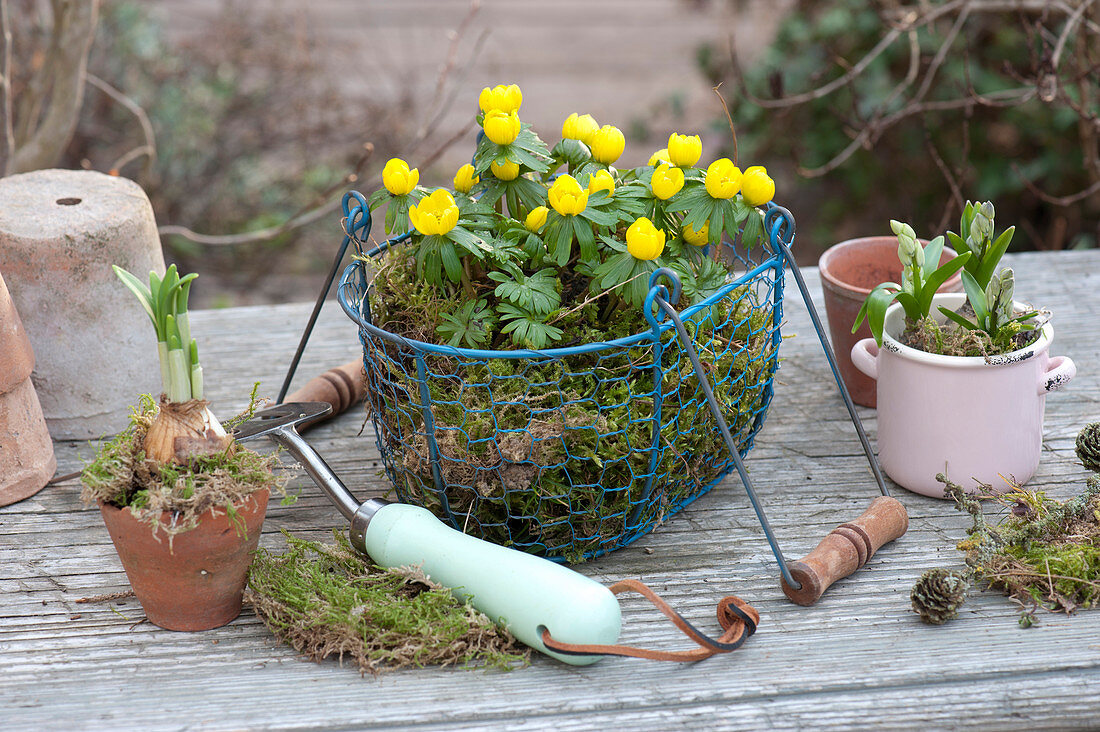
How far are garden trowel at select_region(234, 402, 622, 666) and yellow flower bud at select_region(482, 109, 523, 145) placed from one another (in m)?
0.45

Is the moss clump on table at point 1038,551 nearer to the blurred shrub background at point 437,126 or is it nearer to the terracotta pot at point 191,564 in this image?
the terracotta pot at point 191,564

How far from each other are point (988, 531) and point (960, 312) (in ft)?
1.12

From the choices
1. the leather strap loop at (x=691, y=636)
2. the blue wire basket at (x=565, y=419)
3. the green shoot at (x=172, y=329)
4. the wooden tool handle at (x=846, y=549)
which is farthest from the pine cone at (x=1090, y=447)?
the green shoot at (x=172, y=329)

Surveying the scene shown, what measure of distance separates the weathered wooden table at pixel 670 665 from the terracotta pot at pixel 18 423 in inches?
1.2

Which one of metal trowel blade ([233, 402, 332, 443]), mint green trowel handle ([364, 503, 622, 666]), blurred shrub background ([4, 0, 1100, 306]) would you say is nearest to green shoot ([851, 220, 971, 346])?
mint green trowel handle ([364, 503, 622, 666])

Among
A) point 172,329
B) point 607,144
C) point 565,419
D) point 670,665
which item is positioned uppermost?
point 607,144

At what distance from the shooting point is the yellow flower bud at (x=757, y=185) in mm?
1209

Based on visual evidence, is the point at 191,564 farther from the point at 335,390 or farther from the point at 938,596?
the point at 938,596

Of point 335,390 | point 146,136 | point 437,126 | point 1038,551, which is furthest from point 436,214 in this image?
point 437,126

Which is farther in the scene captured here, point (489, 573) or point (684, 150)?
point (684, 150)

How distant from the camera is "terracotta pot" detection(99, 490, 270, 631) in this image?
1.10m

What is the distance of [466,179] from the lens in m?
1.29

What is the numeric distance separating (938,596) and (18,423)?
1180mm

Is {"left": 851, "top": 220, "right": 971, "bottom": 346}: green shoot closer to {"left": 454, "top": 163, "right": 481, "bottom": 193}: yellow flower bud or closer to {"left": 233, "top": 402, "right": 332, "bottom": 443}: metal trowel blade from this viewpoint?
{"left": 454, "top": 163, "right": 481, "bottom": 193}: yellow flower bud
